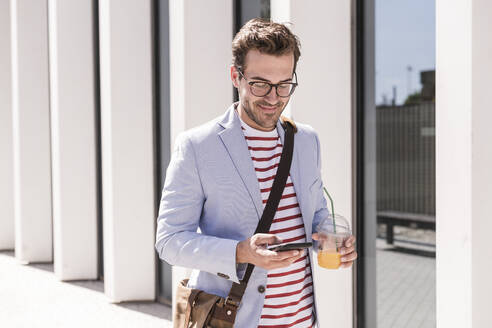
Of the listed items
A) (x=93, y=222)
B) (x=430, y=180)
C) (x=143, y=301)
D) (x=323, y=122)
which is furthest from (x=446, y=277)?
(x=93, y=222)

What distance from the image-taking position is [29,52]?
32.6ft

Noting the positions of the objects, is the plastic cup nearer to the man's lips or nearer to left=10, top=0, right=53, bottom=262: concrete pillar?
the man's lips

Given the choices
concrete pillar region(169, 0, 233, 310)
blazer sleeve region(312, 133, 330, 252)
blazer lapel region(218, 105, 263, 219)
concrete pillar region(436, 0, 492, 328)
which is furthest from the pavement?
blazer lapel region(218, 105, 263, 219)

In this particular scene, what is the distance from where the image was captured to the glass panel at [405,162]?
4145mm

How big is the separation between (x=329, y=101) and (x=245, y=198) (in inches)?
100

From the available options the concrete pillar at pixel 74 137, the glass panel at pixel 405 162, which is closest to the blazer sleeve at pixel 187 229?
the glass panel at pixel 405 162

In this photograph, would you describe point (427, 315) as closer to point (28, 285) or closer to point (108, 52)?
point (108, 52)

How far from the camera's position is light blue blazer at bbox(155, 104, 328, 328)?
6.42 feet

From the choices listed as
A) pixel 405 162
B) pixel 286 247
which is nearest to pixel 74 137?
pixel 405 162

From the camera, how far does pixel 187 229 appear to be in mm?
2002

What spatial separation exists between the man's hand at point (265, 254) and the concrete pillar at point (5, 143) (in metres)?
10.7

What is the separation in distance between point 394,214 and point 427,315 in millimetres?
756

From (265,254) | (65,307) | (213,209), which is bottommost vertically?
(65,307)

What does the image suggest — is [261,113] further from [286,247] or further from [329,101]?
[329,101]
